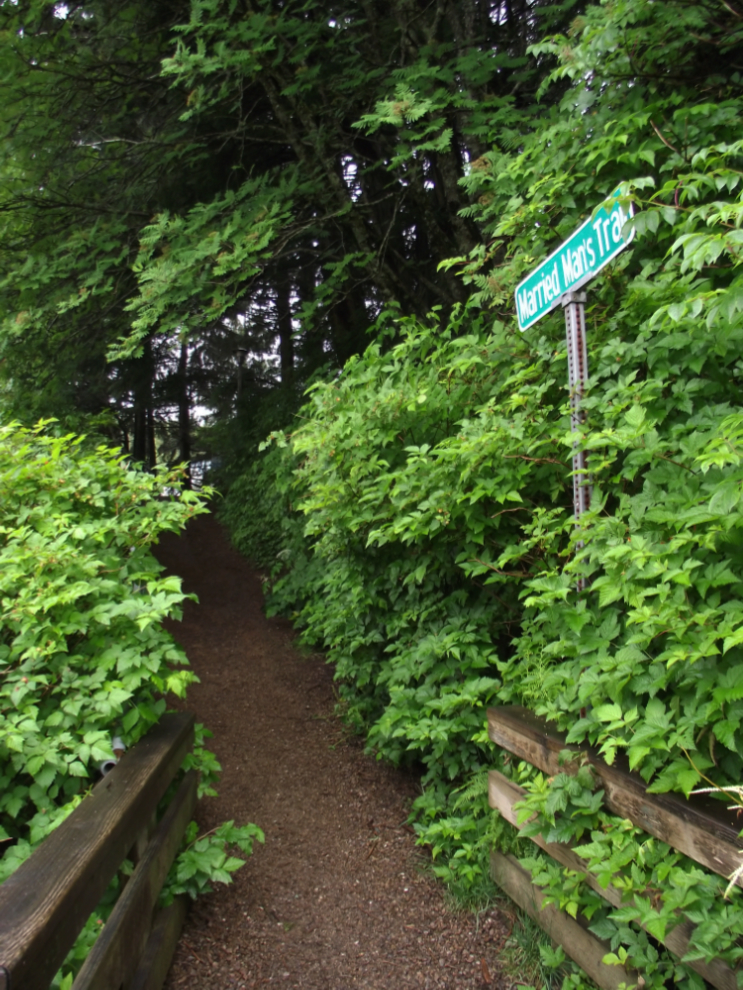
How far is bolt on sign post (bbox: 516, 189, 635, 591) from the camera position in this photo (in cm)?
213

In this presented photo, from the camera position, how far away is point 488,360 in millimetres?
3490

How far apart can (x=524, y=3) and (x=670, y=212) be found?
625 centimetres

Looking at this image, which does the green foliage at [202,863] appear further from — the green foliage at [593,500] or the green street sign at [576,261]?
the green street sign at [576,261]

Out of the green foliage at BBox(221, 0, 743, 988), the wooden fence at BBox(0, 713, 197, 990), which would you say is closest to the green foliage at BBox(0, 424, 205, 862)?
the wooden fence at BBox(0, 713, 197, 990)

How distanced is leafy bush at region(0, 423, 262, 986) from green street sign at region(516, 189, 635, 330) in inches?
75.7

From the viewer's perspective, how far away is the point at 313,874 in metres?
3.50

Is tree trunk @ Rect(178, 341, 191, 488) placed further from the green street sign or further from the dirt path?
the green street sign

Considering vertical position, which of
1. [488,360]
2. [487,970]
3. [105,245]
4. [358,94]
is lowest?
[487,970]

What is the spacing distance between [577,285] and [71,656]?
2415 millimetres

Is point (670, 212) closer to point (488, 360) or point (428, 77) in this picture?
point (488, 360)

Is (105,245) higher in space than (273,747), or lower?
→ higher

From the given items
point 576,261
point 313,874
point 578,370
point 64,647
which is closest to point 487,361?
point 578,370

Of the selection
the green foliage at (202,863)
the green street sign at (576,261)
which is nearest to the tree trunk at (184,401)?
the green foliage at (202,863)

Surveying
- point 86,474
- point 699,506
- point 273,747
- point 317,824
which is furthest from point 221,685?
point 699,506
